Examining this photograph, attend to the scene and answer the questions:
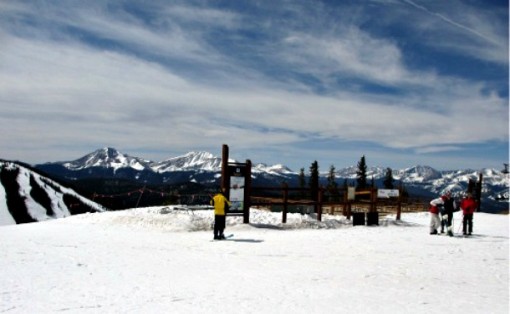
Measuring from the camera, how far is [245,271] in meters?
10.5

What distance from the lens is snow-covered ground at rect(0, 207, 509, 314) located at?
25.5 feet

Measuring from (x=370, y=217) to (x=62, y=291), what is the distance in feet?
57.0

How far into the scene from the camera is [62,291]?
8.17m

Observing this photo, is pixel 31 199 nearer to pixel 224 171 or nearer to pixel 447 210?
pixel 224 171

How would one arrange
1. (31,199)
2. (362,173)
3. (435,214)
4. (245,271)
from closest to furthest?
(245,271)
(435,214)
(362,173)
(31,199)

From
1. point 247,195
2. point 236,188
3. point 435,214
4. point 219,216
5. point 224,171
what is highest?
point 224,171

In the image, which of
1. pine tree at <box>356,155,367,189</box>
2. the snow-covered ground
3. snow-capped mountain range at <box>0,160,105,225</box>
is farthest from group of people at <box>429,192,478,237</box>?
snow-capped mountain range at <box>0,160,105,225</box>

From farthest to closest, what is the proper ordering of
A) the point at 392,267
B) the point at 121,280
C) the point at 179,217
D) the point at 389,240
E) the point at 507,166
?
the point at 507,166
the point at 179,217
the point at 389,240
the point at 392,267
the point at 121,280

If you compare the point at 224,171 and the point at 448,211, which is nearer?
the point at 448,211

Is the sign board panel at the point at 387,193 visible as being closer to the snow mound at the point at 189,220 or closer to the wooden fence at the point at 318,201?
the wooden fence at the point at 318,201

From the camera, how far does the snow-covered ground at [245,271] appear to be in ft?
25.5

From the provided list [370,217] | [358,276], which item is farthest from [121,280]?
[370,217]

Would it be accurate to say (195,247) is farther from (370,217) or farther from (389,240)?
(370,217)

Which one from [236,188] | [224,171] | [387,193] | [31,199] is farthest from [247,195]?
[31,199]
